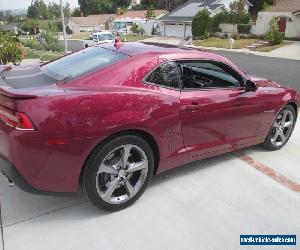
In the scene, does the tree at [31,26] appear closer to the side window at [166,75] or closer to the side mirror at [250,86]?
the side mirror at [250,86]

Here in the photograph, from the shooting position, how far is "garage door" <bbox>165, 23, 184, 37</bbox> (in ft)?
157

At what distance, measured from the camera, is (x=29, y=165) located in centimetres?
294

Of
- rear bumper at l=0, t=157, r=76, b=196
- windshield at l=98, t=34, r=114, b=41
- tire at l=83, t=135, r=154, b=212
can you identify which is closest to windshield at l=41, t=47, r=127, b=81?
tire at l=83, t=135, r=154, b=212

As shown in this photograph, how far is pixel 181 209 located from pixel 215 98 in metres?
1.23

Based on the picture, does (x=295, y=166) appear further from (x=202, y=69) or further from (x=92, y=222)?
(x=92, y=222)

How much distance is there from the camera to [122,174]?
137 inches

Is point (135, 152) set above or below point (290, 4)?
below

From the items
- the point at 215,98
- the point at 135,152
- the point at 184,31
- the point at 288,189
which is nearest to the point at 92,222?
the point at 135,152

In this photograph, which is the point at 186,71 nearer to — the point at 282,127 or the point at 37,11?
the point at 282,127

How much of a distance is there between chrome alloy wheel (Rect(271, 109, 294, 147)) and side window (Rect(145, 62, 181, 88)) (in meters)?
1.89

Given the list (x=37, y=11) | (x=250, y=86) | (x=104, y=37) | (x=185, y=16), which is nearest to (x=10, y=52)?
(x=250, y=86)

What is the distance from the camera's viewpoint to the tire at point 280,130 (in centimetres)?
502

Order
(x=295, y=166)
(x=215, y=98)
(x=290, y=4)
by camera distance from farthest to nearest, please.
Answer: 1. (x=290, y=4)
2. (x=295, y=166)
3. (x=215, y=98)

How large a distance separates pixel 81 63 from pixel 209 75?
1409 millimetres
